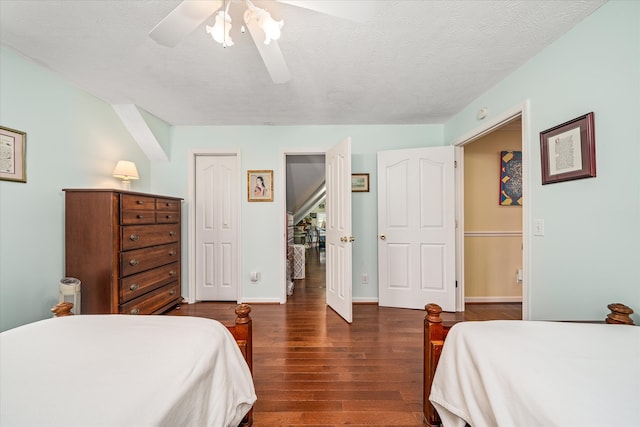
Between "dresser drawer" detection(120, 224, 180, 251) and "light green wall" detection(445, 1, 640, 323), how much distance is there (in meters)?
3.23

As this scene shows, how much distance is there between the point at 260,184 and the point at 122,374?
8.69ft

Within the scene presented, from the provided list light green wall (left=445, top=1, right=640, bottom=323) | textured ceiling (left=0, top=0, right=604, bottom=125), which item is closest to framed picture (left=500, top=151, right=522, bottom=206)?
textured ceiling (left=0, top=0, right=604, bottom=125)

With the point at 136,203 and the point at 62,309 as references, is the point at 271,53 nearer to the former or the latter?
the point at 62,309

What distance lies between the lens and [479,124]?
2457 millimetres

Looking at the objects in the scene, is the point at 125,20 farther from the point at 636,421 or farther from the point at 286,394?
the point at 636,421

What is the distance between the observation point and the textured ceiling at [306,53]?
4.56 feet

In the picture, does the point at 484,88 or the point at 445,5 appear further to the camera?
the point at 484,88

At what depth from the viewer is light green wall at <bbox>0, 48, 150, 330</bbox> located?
69.0 inches

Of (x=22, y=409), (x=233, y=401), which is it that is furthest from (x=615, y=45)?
(x=22, y=409)

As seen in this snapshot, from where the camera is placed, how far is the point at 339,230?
281 cm

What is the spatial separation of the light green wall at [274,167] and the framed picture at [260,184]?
7 centimetres

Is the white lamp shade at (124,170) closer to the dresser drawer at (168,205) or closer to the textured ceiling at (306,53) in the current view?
the dresser drawer at (168,205)

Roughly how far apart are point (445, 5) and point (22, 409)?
219 cm

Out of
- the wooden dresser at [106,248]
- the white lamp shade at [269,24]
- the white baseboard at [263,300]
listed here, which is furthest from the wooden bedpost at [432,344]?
the wooden dresser at [106,248]
